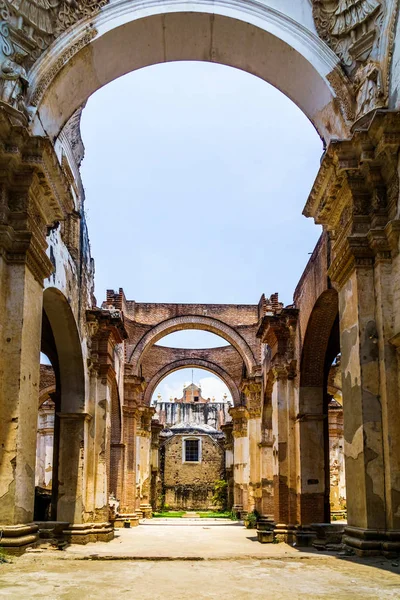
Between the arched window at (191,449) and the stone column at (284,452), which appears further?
the arched window at (191,449)

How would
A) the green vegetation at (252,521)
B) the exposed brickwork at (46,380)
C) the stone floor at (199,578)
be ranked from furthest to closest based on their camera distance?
the exposed brickwork at (46,380), the green vegetation at (252,521), the stone floor at (199,578)

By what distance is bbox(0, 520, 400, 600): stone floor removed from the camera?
5266 mm

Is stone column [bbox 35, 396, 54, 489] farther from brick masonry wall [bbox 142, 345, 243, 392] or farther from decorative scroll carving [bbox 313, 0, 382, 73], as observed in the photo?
decorative scroll carving [bbox 313, 0, 382, 73]

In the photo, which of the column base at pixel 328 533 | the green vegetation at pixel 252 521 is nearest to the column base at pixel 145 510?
the green vegetation at pixel 252 521

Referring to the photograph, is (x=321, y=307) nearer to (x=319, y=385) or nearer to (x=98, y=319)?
(x=319, y=385)

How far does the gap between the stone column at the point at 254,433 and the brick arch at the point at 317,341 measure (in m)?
7.48

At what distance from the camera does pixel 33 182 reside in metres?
8.16

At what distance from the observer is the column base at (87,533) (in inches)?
512

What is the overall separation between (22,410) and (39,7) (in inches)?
183

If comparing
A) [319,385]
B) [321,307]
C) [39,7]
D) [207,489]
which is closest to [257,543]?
[319,385]

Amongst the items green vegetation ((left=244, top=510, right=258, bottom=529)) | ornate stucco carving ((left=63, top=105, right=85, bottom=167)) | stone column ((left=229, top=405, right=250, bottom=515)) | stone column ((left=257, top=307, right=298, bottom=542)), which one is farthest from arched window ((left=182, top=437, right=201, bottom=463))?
ornate stucco carving ((left=63, top=105, right=85, bottom=167))

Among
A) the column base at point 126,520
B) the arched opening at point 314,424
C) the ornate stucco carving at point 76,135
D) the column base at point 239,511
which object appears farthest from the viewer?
the column base at point 239,511

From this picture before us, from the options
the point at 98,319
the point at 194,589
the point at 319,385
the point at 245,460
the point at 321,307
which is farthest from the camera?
the point at 245,460

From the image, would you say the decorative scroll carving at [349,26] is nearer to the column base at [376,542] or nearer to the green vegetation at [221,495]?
the column base at [376,542]
